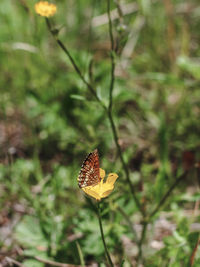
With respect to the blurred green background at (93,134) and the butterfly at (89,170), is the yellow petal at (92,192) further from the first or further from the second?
the blurred green background at (93,134)

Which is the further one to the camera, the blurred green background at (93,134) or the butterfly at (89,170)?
the blurred green background at (93,134)

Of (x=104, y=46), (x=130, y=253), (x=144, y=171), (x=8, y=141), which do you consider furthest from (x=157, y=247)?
(x=104, y=46)

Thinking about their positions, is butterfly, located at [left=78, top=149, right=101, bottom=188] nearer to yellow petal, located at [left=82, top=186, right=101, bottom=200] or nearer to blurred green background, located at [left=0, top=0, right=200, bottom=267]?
yellow petal, located at [left=82, top=186, right=101, bottom=200]

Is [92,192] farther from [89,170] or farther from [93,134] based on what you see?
[93,134]

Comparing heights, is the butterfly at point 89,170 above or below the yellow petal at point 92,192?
above

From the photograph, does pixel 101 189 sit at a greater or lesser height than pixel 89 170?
lesser

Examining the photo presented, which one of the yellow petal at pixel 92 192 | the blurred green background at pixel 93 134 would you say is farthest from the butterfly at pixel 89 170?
the blurred green background at pixel 93 134

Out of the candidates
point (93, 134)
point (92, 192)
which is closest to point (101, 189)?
point (92, 192)
